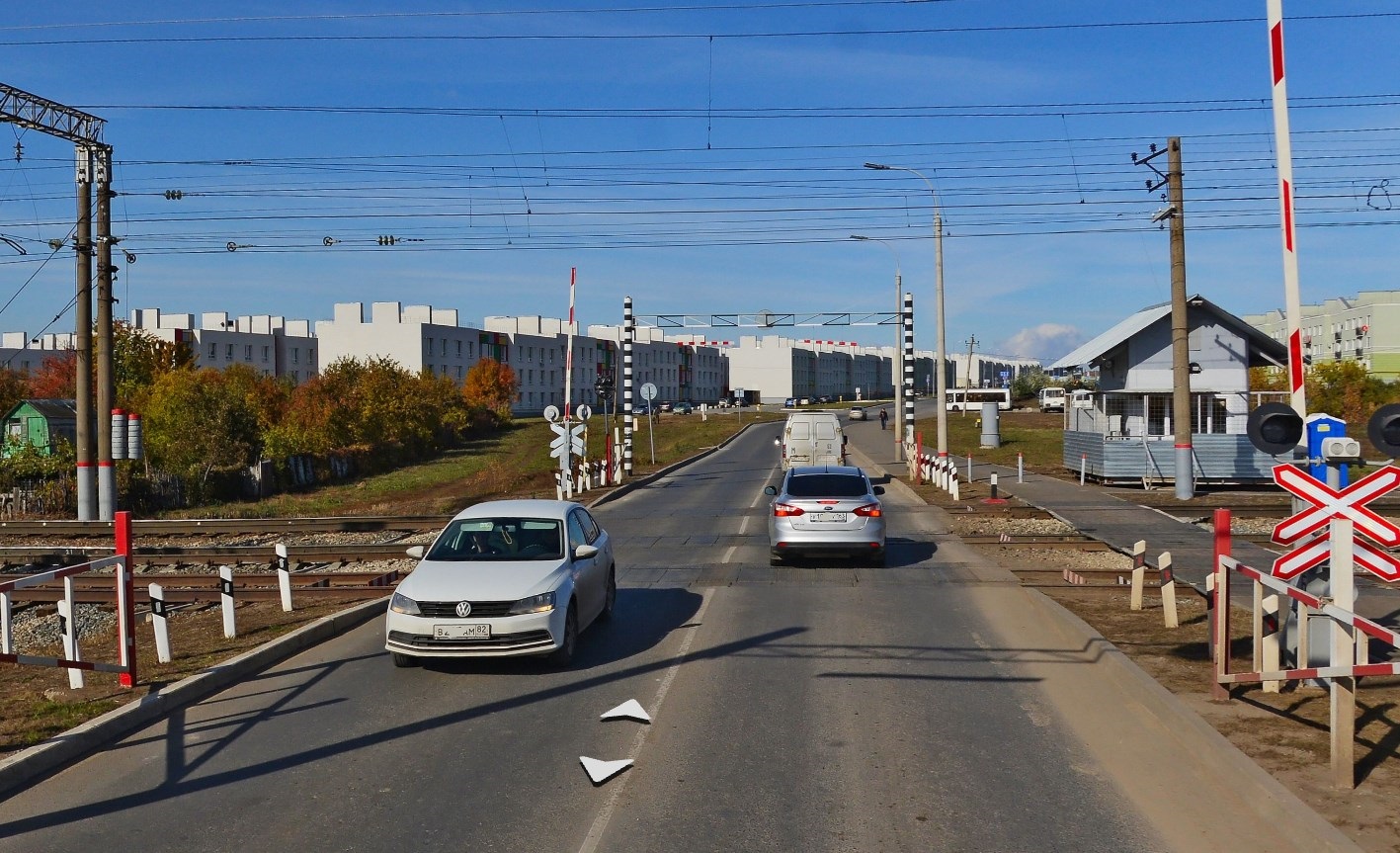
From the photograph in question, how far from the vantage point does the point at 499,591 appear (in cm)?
1017

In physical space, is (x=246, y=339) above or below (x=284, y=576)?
above

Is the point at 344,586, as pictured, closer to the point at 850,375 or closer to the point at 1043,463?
the point at 1043,463

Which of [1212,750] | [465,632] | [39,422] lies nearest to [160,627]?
[465,632]

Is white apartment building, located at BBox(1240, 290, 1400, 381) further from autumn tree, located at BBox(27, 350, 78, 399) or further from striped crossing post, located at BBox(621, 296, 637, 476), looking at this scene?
autumn tree, located at BBox(27, 350, 78, 399)

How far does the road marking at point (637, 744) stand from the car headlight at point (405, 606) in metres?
2.22

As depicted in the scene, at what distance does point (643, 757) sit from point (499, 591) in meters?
2.96

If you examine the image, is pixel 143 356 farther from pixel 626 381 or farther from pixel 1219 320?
pixel 1219 320

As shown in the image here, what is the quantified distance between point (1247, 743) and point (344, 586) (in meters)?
12.9

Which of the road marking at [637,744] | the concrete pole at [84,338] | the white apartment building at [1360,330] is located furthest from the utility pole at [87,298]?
the white apartment building at [1360,330]

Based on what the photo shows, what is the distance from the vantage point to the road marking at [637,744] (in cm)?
611

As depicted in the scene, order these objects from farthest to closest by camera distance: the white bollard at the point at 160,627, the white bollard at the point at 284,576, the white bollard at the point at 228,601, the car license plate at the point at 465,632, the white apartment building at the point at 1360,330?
the white apartment building at the point at 1360,330 → the white bollard at the point at 284,576 → the white bollard at the point at 228,601 → the white bollard at the point at 160,627 → the car license plate at the point at 465,632

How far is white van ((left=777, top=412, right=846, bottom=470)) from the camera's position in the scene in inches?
1464

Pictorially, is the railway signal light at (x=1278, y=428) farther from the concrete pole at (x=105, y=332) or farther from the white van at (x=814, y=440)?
the white van at (x=814, y=440)

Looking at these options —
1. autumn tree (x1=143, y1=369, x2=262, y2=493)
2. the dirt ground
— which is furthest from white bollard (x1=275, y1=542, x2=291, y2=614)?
autumn tree (x1=143, y1=369, x2=262, y2=493)
